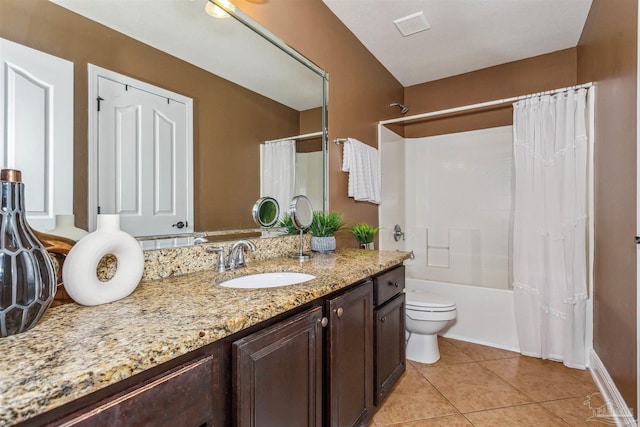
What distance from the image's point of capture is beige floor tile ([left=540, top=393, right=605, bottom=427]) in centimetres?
162

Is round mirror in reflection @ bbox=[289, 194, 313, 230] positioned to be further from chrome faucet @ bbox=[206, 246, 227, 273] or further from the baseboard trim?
the baseboard trim

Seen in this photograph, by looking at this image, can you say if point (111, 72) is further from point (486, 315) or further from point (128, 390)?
point (486, 315)

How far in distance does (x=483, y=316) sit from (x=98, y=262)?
266cm

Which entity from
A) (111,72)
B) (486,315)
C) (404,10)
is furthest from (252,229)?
(486,315)

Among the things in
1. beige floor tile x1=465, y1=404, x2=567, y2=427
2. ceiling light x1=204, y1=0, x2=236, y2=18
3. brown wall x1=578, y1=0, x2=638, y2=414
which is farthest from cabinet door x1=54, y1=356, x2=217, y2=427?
brown wall x1=578, y1=0, x2=638, y2=414

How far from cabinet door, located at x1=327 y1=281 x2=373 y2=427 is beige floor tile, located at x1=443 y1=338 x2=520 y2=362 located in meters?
1.27

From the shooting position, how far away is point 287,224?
1841 millimetres

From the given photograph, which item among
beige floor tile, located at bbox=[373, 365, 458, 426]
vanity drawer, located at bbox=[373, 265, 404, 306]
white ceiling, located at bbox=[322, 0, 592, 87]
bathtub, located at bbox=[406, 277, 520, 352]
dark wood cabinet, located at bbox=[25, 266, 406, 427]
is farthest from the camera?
bathtub, located at bbox=[406, 277, 520, 352]

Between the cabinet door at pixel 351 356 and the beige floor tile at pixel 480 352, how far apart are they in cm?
127

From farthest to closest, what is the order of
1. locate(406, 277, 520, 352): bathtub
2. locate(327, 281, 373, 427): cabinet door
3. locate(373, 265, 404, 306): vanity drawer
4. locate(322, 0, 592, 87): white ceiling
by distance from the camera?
locate(406, 277, 520, 352): bathtub < locate(322, 0, 592, 87): white ceiling < locate(373, 265, 404, 306): vanity drawer < locate(327, 281, 373, 427): cabinet door

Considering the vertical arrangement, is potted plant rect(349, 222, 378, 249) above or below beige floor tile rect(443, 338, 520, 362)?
above

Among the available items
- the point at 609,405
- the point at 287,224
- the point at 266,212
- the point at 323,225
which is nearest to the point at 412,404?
the point at 609,405

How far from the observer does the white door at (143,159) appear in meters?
1.04

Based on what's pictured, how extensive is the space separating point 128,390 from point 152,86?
103 cm
